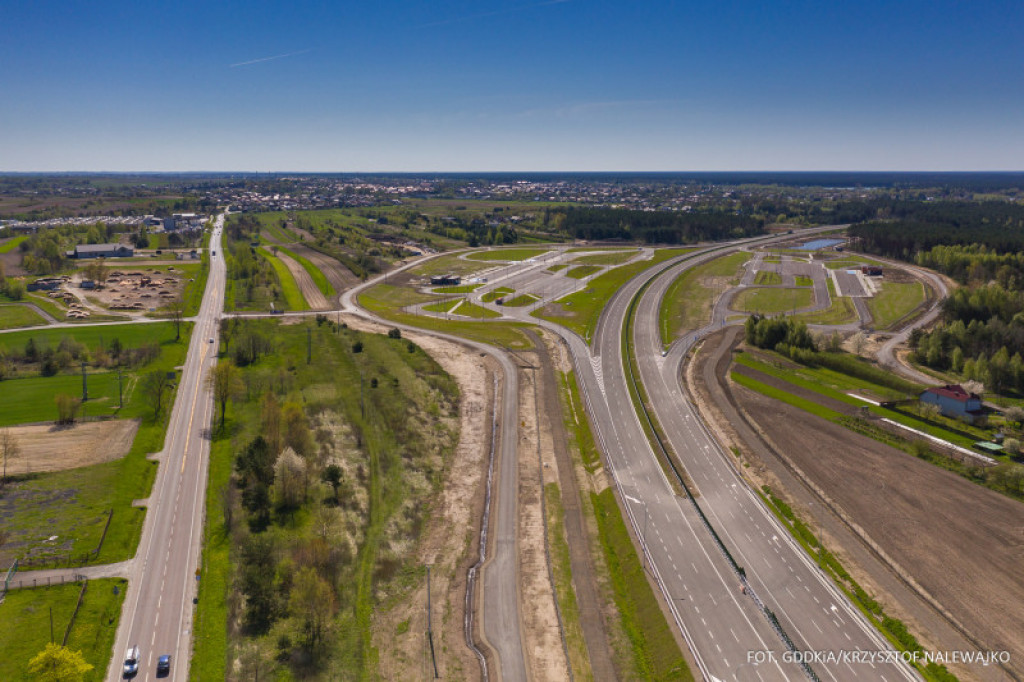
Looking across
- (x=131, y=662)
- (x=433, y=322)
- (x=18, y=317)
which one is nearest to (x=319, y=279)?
(x=433, y=322)

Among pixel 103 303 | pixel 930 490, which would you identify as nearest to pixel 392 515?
pixel 930 490

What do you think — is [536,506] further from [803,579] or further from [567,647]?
[803,579]

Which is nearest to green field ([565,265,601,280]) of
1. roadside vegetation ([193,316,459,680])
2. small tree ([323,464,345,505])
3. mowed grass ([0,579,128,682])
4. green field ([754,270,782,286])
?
green field ([754,270,782,286])

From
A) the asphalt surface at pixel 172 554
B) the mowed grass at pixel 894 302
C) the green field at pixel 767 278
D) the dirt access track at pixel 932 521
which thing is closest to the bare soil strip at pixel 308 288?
the asphalt surface at pixel 172 554

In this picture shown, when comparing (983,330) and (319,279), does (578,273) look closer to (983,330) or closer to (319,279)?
(319,279)

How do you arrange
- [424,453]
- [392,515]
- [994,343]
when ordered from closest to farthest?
[392,515] < [424,453] < [994,343]

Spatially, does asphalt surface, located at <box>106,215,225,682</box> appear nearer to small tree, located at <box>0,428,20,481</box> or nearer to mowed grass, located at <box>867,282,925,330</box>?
small tree, located at <box>0,428,20,481</box>
